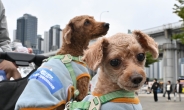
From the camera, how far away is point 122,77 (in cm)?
218

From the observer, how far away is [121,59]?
223 centimetres

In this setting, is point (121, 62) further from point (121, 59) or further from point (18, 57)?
point (18, 57)

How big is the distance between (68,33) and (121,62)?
1.88 m

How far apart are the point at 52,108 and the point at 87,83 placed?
833mm

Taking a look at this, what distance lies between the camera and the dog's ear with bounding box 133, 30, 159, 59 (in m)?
2.38

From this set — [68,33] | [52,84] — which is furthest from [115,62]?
[68,33]

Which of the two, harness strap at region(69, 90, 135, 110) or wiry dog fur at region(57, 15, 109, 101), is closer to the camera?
harness strap at region(69, 90, 135, 110)

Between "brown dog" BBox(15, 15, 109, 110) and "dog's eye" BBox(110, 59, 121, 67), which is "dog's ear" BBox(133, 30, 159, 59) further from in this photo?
"brown dog" BBox(15, 15, 109, 110)

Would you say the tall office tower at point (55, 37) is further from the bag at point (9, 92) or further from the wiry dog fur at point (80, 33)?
the bag at point (9, 92)

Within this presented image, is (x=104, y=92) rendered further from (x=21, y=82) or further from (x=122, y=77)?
(x=21, y=82)

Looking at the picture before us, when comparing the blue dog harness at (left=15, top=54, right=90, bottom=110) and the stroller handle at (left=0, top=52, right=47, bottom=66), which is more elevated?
the stroller handle at (left=0, top=52, right=47, bottom=66)

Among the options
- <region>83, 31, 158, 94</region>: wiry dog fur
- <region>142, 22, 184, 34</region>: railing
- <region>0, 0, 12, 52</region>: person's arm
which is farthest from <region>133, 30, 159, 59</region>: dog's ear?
<region>142, 22, 184, 34</region>: railing

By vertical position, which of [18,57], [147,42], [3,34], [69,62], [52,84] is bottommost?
[52,84]

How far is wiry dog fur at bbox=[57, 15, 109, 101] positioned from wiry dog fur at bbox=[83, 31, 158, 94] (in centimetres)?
155
